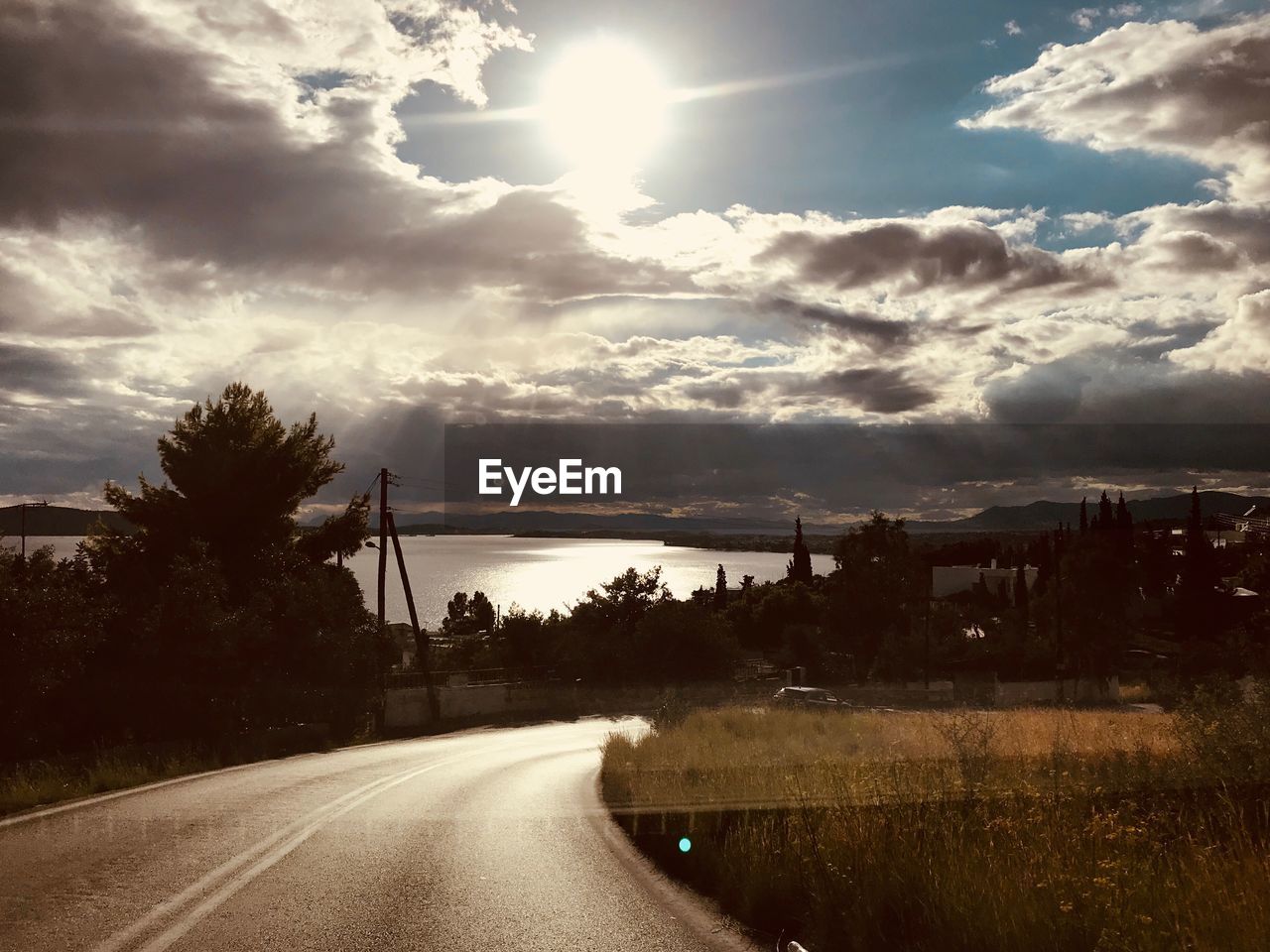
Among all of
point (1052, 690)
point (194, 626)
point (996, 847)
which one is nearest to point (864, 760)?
point (996, 847)

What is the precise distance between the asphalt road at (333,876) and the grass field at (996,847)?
0.79 m

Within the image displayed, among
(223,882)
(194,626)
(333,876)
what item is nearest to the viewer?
(223,882)

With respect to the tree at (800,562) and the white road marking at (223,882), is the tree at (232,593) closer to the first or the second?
the white road marking at (223,882)

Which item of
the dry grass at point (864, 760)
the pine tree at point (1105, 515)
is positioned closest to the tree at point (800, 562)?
the pine tree at point (1105, 515)

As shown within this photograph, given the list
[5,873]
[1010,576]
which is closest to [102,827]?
[5,873]

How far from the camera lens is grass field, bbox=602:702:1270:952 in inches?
229

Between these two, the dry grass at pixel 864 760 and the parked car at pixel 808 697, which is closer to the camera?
the dry grass at pixel 864 760

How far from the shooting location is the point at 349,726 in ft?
119

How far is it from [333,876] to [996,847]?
18.9ft

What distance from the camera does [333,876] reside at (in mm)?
9008

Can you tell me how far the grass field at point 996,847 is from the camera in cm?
580

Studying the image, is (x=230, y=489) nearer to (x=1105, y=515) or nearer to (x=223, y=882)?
(x=223, y=882)

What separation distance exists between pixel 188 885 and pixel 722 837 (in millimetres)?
4974

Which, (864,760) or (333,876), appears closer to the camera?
(333,876)
